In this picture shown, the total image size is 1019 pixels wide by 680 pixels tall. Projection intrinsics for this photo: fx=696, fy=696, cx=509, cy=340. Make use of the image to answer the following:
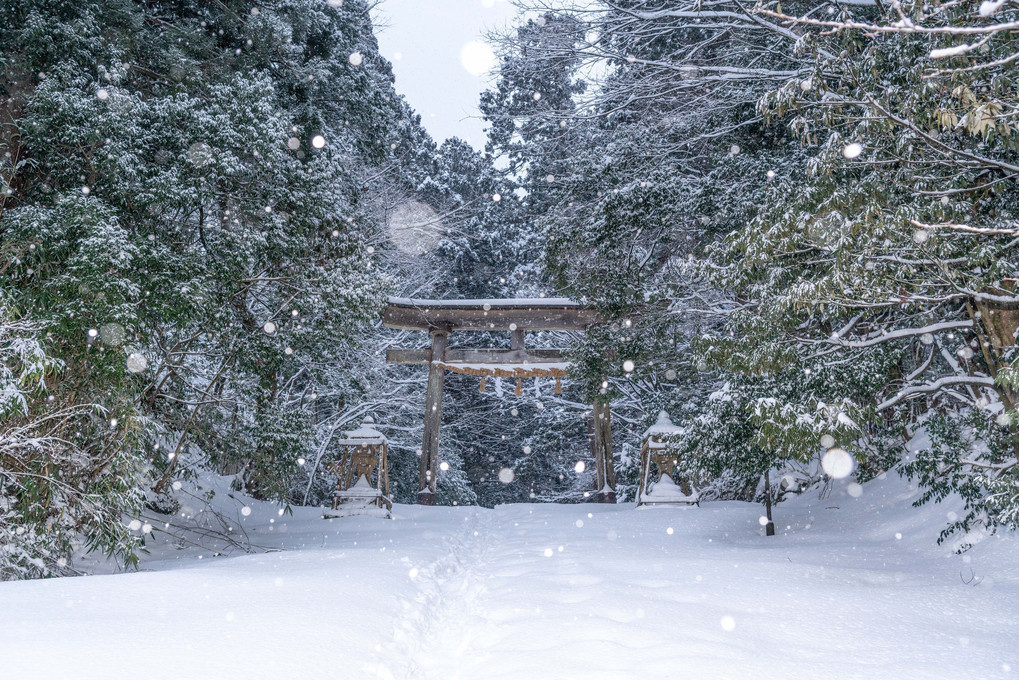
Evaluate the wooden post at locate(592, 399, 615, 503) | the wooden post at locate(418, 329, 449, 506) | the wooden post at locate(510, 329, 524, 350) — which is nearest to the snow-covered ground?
the wooden post at locate(592, 399, 615, 503)

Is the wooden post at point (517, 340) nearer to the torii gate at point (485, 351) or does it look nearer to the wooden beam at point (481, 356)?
the torii gate at point (485, 351)

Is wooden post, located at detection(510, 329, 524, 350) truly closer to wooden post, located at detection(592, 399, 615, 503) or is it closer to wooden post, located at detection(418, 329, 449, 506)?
wooden post, located at detection(418, 329, 449, 506)

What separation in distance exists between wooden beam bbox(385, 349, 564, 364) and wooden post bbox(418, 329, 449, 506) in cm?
17

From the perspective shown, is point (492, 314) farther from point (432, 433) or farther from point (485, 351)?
point (432, 433)

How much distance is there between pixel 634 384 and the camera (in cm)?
1441

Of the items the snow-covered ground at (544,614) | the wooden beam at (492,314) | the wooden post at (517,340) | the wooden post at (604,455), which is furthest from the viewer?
the wooden post at (517,340)

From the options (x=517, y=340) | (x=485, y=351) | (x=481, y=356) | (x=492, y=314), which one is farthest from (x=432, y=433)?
(x=492, y=314)

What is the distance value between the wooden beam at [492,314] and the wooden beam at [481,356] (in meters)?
0.45

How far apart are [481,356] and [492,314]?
2.79ft

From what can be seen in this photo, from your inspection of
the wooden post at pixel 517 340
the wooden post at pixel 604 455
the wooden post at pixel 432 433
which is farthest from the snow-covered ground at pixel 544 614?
the wooden post at pixel 517 340

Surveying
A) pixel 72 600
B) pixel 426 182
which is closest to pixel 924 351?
pixel 72 600

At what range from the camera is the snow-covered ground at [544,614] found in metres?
2.56

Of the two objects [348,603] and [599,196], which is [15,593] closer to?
[348,603]

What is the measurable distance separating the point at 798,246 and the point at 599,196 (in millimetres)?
3032
